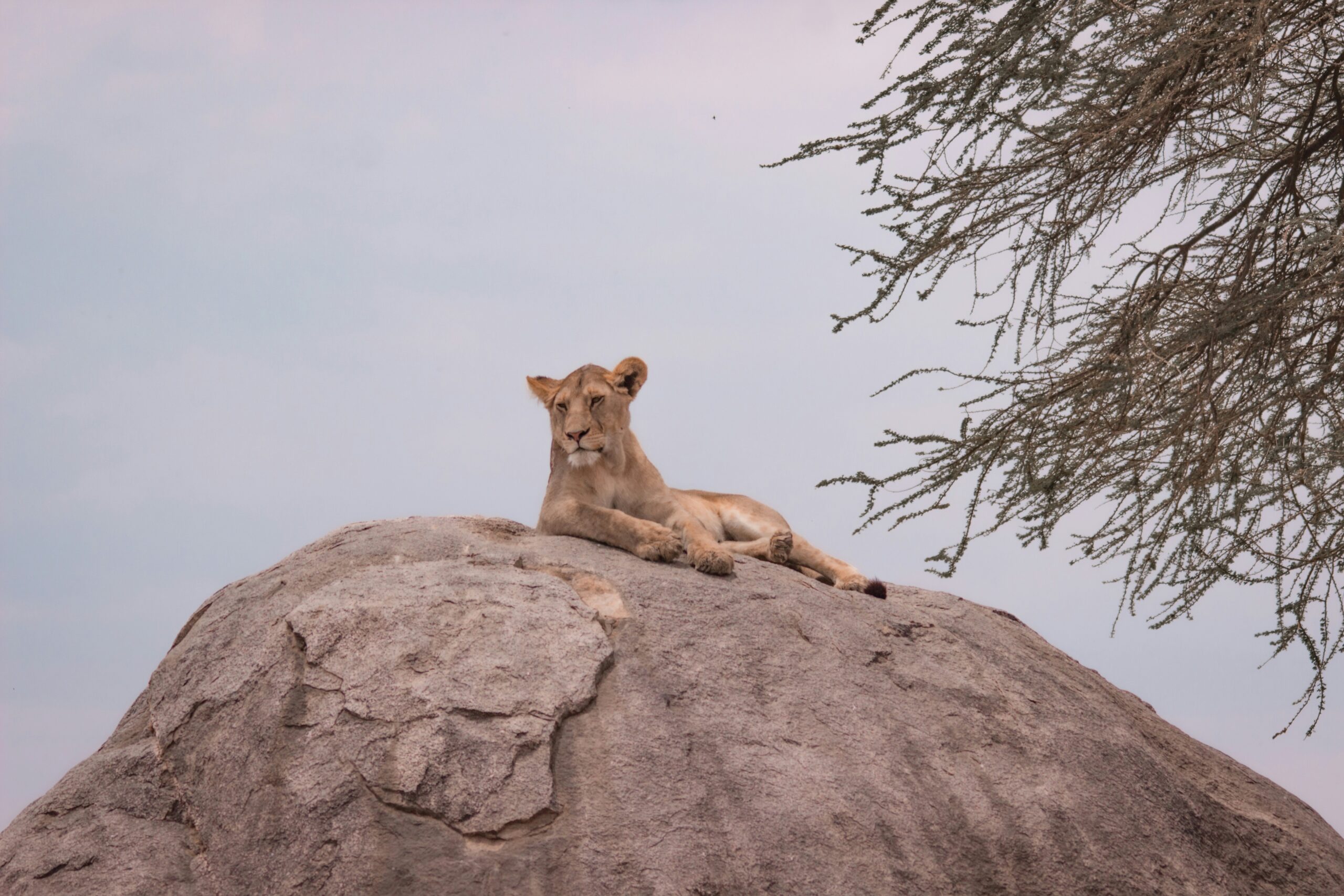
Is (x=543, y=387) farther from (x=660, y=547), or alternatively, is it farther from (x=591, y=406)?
(x=660, y=547)

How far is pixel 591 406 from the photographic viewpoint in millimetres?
7445

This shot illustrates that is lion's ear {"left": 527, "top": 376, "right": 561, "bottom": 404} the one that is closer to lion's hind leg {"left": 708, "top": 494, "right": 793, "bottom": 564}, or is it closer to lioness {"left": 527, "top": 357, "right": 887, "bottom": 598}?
lioness {"left": 527, "top": 357, "right": 887, "bottom": 598}

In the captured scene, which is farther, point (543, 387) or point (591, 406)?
point (543, 387)

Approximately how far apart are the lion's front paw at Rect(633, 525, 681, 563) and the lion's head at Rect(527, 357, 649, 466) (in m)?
0.72

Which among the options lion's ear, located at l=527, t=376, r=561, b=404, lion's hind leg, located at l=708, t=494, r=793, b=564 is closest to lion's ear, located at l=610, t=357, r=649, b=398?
lion's ear, located at l=527, t=376, r=561, b=404

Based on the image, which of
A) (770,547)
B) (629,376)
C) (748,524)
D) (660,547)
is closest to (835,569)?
(770,547)

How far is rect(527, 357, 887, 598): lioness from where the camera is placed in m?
7.19

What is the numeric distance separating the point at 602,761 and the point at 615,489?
8.54 feet

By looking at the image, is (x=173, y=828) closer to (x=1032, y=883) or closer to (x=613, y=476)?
(x=613, y=476)

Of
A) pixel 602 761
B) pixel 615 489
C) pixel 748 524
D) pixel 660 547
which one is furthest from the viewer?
pixel 748 524

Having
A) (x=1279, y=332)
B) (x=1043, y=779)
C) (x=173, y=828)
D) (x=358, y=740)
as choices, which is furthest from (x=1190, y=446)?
(x=173, y=828)

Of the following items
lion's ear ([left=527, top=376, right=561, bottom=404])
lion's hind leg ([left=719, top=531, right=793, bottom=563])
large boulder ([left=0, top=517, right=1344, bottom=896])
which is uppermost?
lion's ear ([left=527, top=376, right=561, bottom=404])

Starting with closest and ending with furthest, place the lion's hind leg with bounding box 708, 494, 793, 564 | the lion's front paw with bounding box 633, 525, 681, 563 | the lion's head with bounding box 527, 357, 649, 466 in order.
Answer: the lion's front paw with bounding box 633, 525, 681, 563, the lion's head with bounding box 527, 357, 649, 466, the lion's hind leg with bounding box 708, 494, 793, 564

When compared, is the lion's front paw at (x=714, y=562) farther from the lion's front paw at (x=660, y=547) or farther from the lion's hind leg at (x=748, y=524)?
the lion's hind leg at (x=748, y=524)
